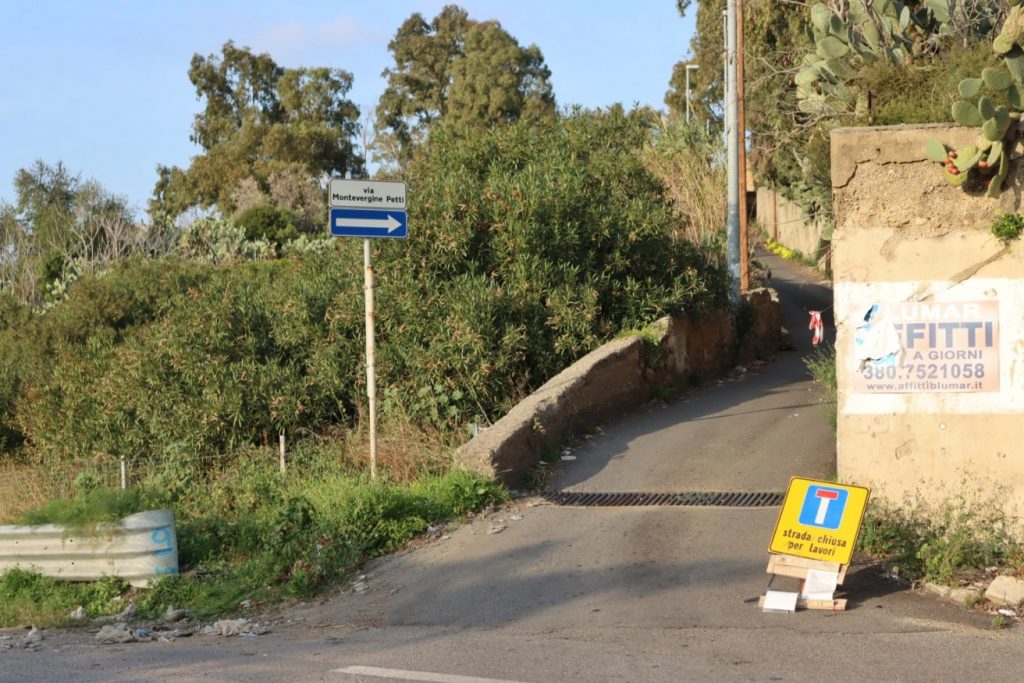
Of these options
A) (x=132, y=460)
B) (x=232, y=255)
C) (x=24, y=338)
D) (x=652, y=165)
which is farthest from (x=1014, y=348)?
(x=232, y=255)

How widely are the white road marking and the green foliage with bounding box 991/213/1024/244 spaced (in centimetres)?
532

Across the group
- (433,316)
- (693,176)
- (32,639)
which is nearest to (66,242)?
(693,176)

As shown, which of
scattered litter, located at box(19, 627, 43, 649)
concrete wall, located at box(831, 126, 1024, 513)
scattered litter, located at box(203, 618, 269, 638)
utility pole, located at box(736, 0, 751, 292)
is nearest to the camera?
scattered litter, located at box(19, 627, 43, 649)

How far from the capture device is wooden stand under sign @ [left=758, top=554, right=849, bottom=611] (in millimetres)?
8148

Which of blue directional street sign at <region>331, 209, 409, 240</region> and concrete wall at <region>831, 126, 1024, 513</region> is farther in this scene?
blue directional street sign at <region>331, 209, 409, 240</region>

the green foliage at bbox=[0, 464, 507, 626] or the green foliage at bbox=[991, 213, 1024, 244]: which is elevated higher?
the green foliage at bbox=[991, 213, 1024, 244]

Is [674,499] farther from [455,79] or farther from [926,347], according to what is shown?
[455,79]

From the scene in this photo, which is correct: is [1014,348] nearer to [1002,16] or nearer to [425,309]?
[1002,16]

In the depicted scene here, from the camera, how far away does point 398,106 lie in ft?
189

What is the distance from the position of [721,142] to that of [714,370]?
555 inches

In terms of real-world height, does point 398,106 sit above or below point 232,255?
above

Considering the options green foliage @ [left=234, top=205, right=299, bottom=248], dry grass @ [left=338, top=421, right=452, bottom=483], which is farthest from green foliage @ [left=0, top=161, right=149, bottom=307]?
dry grass @ [left=338, top=421, right=452, bottom=483]

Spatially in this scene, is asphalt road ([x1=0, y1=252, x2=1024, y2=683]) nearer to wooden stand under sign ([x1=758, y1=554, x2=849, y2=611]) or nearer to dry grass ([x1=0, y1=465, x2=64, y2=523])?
wooden stand under sign ([x1=758, y1=554, x2=849, y2=611])

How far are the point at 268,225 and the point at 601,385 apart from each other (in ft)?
89.4
